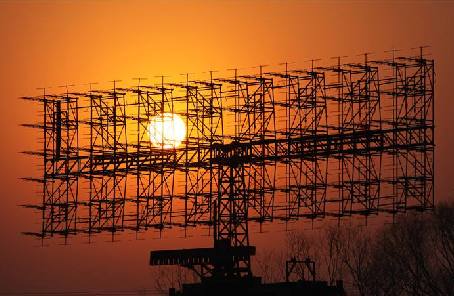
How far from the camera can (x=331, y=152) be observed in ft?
228

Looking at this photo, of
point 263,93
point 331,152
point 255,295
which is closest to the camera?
point 255,295

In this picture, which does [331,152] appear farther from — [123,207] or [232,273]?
[123,207]

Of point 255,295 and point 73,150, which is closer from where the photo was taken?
point 255,295

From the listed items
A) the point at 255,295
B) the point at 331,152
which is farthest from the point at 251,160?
the point at 255,295

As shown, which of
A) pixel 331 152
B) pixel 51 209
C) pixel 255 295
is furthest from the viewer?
pixel 51 209

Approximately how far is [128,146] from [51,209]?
20.5 feet

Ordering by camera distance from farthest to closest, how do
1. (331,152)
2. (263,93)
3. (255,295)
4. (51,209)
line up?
(51,209), (263,93), (331,152), (255,295)

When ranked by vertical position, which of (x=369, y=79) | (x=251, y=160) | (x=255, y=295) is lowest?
(x=255, y=295)

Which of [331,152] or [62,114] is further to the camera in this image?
[62,114]

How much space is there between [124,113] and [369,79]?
14.7 meters

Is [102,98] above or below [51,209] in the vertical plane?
above

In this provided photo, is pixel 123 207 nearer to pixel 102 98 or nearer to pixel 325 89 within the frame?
pixel 102 98

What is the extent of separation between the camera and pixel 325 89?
7356 cm

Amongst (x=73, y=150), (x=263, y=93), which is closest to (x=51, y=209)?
(x=73, y=150)
